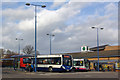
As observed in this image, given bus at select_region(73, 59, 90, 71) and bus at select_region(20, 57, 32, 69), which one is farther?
bus at select_region(73, 59, 90, 71)

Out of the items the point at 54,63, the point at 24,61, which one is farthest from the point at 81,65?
the point at 24,61

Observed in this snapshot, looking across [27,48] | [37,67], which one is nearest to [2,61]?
[27,48]

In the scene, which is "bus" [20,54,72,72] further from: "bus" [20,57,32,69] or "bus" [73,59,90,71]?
"bus" [73,59,90,71]

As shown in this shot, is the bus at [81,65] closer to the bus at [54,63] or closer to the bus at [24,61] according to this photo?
the bus at [54,63]

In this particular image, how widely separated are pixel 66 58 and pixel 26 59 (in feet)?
32.1

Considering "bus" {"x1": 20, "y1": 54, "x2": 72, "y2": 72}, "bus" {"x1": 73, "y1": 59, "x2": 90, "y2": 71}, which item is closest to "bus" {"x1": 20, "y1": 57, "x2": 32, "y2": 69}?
"bus" {"x1": 20, "y1": 54, "x2": 72, "y2": 72}

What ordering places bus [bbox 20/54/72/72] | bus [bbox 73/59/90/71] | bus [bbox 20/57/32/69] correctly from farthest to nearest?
bus [bbox 73/59/90/71]
bus [bbox 20/57/32/69]
bus [bbox 20/54/72/72]

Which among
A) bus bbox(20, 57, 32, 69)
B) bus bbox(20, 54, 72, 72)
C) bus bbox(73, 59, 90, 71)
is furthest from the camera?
bus bbox(73, 59, 90, 71)

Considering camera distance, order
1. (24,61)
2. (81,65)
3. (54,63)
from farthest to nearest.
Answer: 1. (24,61)
2. (81,65)
3. (54,63)

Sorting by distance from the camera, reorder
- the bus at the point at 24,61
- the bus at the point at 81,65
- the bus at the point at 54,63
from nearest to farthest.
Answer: the bus at the point at 54,63, the bus at the point at 24,61, the bus at the point at 81,65

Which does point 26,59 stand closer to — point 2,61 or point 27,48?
point 2,61

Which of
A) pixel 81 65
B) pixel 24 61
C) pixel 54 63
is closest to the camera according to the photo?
pixel 54 63

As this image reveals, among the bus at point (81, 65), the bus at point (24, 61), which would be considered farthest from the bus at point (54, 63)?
the bus at point (81, 65)

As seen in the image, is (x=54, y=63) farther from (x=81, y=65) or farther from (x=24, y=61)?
(x=24, y=61)
